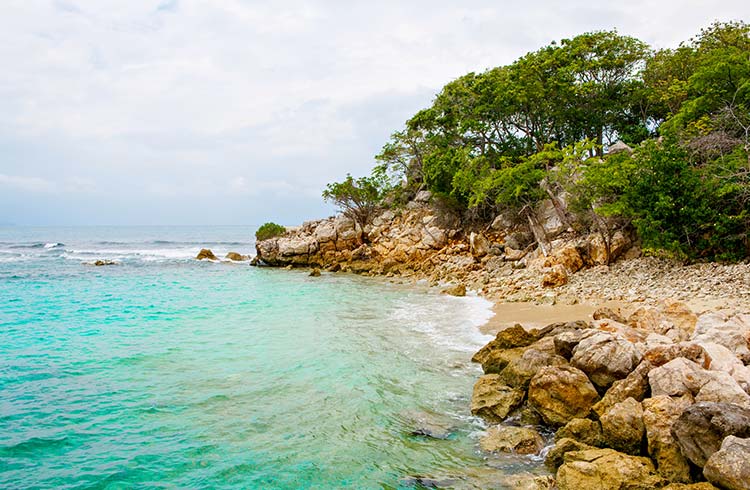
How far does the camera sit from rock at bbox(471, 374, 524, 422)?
7.93 metres

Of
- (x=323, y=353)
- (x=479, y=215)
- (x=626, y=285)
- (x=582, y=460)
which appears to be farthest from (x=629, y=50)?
(x=582, y=460)

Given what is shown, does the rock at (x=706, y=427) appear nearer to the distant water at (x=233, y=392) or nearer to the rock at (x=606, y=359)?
the rock at (x=606, y=359)

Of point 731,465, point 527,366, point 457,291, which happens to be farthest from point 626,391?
point 457,291

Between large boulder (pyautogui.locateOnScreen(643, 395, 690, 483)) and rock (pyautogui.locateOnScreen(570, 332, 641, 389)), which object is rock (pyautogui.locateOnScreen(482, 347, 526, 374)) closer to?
rock (pyautogui.locateOnScreen(570, 332, 641, 389))

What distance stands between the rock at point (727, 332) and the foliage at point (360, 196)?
101 ft

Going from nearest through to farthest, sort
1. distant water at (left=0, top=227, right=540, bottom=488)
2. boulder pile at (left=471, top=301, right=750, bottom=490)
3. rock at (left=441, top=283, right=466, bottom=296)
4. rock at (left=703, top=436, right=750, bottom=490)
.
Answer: rock at (left=703, top=436, right=750, bottom=490) < boulder pile at (left=471, top=301, right=750, bottom=490) < distant water at (left=0, top=227, right=540, bottom=488) < rock at (left=441, top=283, right=466, bottom=296)

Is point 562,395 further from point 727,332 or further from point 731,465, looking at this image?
point 727,332

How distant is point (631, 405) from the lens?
6.44 m

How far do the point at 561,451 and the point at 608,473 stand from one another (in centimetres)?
79

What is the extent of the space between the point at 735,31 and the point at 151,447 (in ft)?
115

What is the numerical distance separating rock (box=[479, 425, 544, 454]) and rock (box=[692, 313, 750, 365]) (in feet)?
13.3

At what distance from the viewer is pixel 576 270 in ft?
69.4

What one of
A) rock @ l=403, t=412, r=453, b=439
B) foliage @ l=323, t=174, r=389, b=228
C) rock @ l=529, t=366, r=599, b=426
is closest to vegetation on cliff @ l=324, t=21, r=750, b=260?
foliage @ l=323, t=174, r=389, b=228

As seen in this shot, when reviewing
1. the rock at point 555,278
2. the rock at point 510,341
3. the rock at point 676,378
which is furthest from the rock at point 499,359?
the rock at point 555,278
